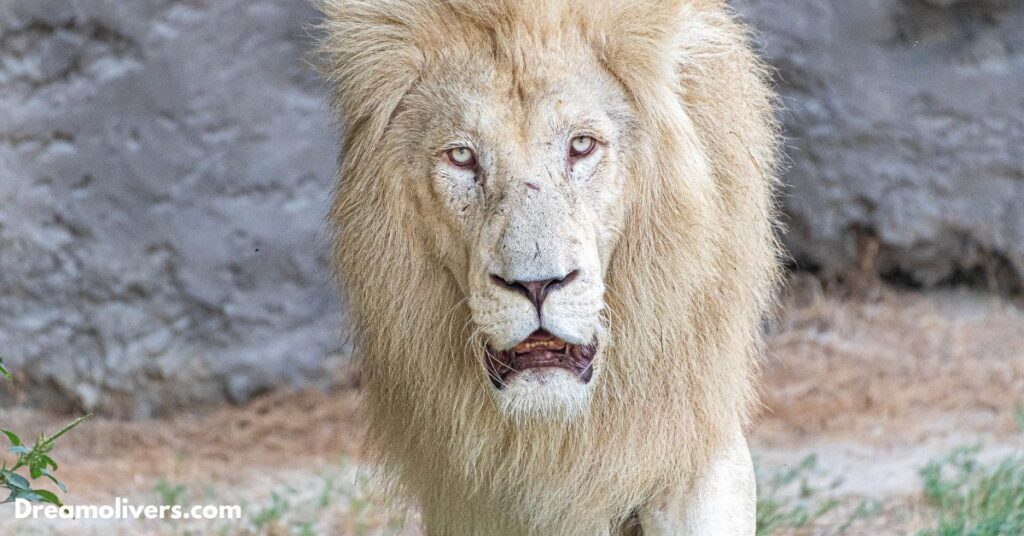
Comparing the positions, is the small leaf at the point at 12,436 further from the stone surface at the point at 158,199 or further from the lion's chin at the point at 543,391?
the stone surface at the point at 158,199

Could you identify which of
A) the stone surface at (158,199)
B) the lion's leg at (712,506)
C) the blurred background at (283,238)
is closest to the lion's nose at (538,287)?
the lion's leg at (712,506)

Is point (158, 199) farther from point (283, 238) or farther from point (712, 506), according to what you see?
point (712, 506)

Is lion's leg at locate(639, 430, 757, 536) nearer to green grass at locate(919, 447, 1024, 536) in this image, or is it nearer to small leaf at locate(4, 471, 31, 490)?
green grass at locate(919, 447, 1024, 536)

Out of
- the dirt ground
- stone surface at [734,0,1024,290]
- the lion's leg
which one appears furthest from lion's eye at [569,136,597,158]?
stone surface at [734,0,1024,290]

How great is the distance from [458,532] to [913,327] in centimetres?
397

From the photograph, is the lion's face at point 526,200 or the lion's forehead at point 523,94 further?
the lion's forehead at point 523,94

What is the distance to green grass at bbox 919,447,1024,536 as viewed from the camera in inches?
171

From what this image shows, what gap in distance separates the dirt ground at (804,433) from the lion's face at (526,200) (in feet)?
6.18

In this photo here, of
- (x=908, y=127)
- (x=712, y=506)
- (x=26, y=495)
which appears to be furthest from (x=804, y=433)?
(x=26, y=495)

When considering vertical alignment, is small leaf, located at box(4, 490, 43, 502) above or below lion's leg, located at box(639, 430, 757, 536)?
above

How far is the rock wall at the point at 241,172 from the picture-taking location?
6.08 metres

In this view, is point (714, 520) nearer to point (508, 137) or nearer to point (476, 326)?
point (476, 326)

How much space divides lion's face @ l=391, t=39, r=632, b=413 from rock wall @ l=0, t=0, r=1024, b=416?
3.22 metres

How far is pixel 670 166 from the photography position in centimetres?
307
